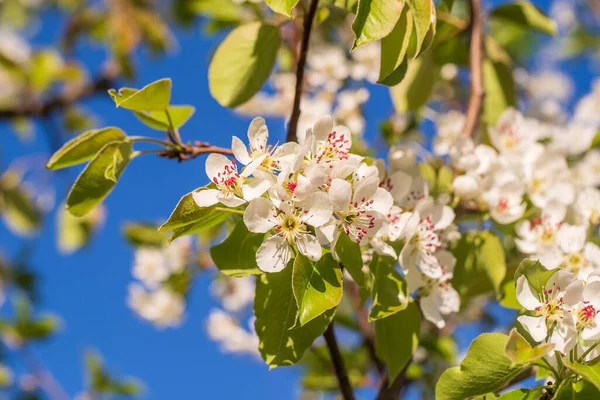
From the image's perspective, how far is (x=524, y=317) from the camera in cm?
79

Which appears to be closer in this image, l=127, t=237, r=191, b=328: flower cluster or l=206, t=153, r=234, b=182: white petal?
l=206, t=153, r=234, b=182: white petal

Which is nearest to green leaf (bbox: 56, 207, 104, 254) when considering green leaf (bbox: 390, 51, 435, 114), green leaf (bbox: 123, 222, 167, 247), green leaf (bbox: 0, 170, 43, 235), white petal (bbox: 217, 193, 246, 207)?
green leaf (bbox: 0, 170, 43, 235)

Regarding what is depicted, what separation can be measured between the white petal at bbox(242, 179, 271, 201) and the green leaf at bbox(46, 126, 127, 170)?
27cm

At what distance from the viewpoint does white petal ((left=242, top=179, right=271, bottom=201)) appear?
30.2 inches

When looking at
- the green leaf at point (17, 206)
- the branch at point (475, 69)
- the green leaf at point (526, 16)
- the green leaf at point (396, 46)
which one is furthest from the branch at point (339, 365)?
the green leaf at point (17, 206)

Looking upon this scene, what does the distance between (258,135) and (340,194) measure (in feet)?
0.48

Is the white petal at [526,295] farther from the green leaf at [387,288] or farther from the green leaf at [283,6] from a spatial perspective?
the green leaf at [283,6]

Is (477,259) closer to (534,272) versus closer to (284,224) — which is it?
(534,272)

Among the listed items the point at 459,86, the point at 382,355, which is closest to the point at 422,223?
the point at 382,355

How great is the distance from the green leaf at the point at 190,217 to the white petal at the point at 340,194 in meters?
0.14

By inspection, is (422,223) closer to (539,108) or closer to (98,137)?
(98,137)

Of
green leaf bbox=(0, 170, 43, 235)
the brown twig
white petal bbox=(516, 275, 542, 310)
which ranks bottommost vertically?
white petal bbox=(516, 275, 542, 310)

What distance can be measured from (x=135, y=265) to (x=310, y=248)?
44.4 inches

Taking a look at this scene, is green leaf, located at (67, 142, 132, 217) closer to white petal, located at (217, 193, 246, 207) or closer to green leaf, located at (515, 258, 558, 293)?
white petal, located at (217, 193, 246, 207)
